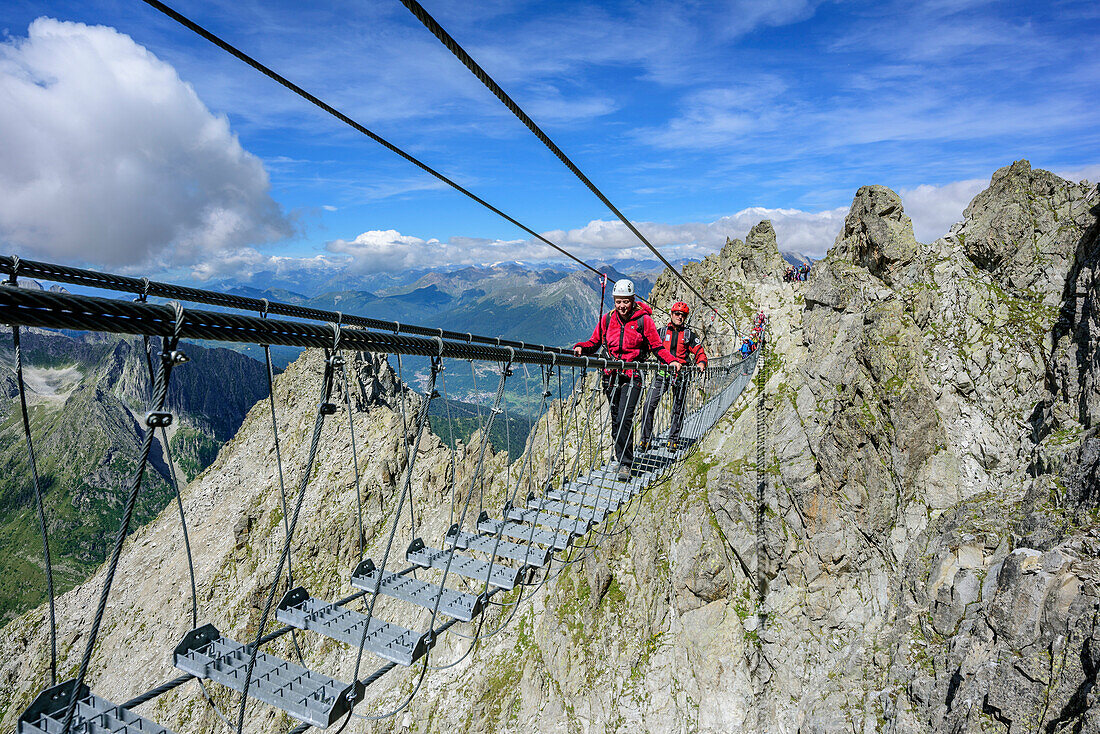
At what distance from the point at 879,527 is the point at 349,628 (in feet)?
67.2

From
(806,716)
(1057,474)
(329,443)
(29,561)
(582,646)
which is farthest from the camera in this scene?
(29,561)

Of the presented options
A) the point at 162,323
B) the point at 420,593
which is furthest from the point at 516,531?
the point at 162,323

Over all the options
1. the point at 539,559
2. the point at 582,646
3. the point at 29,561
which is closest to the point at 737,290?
the point at 582,646

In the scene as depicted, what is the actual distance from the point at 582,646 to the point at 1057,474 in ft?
89.1

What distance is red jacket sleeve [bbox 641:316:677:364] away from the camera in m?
11.9

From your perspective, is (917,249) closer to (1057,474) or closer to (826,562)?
(1057,474)

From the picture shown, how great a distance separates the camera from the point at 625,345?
12023mm

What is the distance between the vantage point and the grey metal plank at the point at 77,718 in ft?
12.1

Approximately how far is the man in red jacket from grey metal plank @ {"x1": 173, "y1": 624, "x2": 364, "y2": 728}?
7.81 meters

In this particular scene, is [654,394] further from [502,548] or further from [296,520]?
[296,520]

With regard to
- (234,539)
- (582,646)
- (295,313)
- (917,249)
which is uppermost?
(917,249)

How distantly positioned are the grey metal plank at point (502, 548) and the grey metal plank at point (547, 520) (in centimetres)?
56

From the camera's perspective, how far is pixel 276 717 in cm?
5809

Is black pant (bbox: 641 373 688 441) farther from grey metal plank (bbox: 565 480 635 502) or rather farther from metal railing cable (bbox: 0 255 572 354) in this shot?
metal railing cable (bbox: 0 255 572 354)
